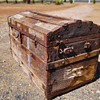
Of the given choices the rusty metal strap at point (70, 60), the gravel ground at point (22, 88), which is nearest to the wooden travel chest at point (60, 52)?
the rusty metal strap at point (70, 60)

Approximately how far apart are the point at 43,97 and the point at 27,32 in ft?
5.21

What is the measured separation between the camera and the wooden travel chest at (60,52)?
3.96 m

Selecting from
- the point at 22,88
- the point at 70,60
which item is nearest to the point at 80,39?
the point at 70,60

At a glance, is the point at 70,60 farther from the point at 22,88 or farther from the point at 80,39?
the point at 22,88

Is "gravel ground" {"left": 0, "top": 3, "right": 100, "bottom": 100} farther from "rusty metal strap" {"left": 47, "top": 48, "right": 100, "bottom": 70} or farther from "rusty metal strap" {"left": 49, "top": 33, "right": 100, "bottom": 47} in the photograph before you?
"rusty metal strap" {"left": 49, "top": 33, "right": 100, "bottom": 47}

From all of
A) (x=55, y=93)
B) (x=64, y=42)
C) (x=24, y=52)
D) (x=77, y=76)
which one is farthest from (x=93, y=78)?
(x=24, y=52)

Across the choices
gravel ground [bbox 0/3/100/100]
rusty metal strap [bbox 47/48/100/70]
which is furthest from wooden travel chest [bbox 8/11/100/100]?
gravel ground [bbox 0/3/100/100]

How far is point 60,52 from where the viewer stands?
13.3 feet

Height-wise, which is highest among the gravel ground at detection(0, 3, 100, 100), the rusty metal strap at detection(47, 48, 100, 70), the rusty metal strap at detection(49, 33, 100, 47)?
the rusty metal strap at detection(49, 33, 100, 47)

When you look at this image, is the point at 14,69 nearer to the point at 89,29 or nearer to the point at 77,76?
the point at 77,76

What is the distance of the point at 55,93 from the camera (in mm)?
4355

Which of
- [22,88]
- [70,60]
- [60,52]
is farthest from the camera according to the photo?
Answer: [22,88]

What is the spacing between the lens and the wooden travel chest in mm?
3961

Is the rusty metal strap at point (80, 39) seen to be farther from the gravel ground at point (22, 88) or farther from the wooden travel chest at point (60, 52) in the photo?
the gravel ground at point (22, 88)
